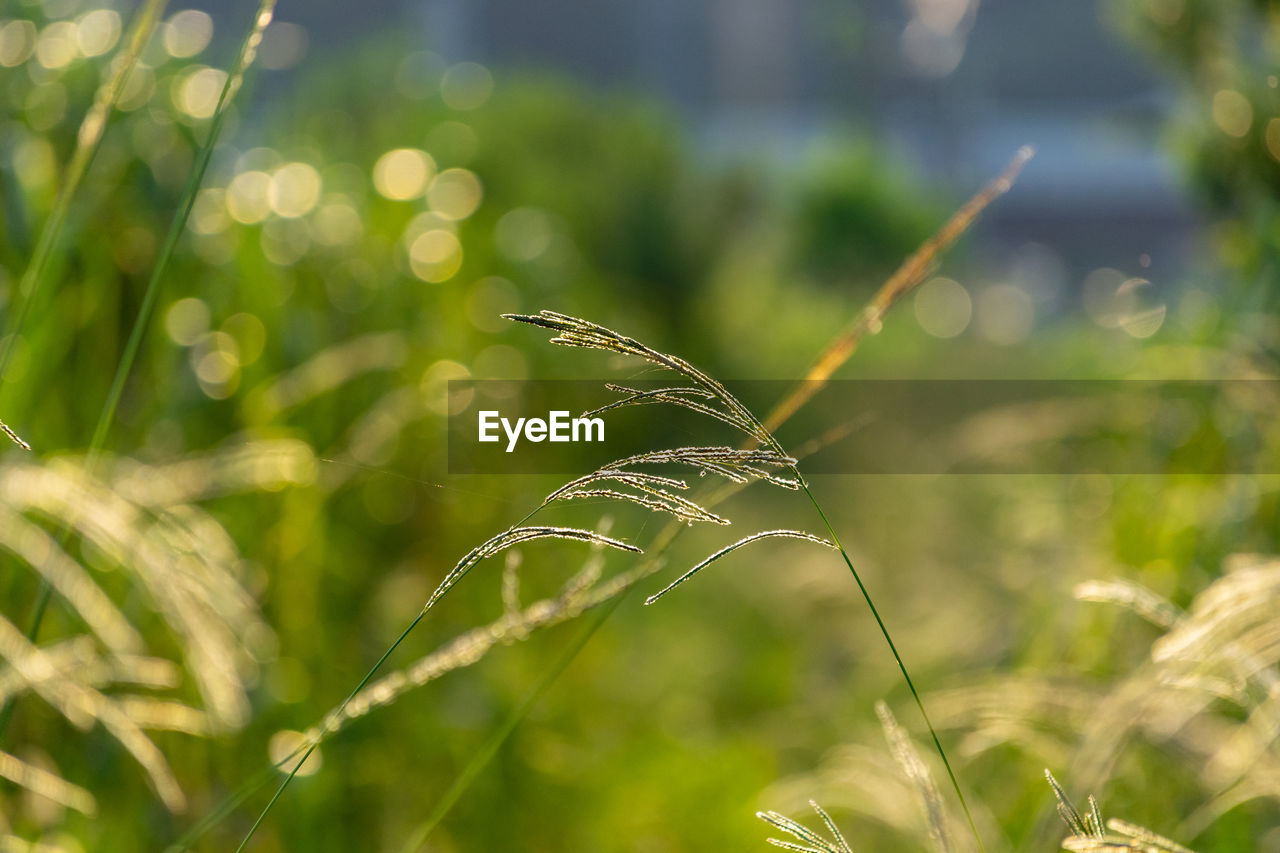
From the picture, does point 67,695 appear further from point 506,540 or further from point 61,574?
point 506,540

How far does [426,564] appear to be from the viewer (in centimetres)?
141

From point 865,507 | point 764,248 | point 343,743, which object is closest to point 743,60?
point 764,248

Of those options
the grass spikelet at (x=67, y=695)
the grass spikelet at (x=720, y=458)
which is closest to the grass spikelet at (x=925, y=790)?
the grass spikelet at (x=720, y=458)

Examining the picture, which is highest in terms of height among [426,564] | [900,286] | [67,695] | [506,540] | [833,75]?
[833,75]

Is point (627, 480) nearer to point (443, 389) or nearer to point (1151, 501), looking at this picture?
point (443, 389)

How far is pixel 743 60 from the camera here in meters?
11.3

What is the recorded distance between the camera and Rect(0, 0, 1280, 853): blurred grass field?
0.72 m

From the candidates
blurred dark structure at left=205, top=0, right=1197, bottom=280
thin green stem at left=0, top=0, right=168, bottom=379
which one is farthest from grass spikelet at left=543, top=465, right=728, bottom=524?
blurred dark structure at left=205, top=0, right=1197, bottom=280

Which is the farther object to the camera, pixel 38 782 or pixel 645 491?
pixel 38 782

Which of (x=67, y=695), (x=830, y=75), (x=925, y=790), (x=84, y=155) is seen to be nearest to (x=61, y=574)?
(x=67, y=695)

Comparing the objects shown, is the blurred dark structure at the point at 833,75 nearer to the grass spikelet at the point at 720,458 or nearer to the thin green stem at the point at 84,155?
the thin green stem at the point at 84,155

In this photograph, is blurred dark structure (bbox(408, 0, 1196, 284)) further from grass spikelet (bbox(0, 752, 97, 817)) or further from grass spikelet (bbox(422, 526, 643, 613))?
grass spikelet (bbox(422, 526, 643, 613))

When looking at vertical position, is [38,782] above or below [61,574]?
below

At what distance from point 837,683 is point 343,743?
1.05 meters
